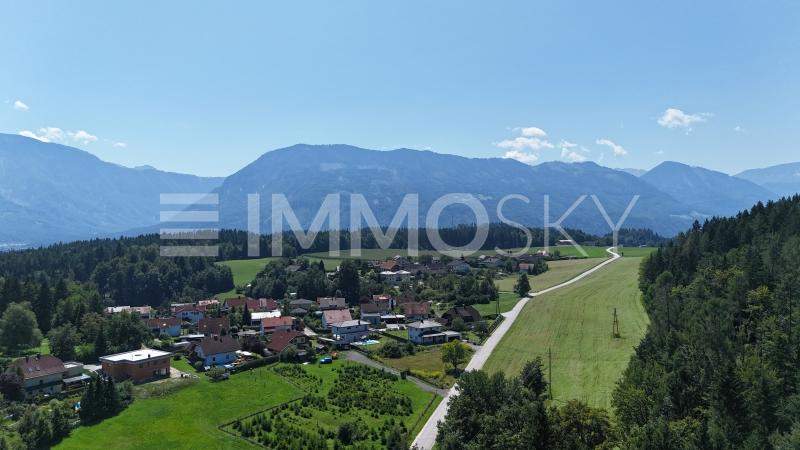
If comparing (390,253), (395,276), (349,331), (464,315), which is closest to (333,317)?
(349,331)

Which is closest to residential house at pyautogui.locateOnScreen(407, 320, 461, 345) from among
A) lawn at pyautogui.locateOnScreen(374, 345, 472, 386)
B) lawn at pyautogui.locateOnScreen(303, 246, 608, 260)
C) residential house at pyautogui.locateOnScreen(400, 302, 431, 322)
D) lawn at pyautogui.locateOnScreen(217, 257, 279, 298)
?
lawn at pyautogui.locateOnScreen(374, 345, 472, 386)

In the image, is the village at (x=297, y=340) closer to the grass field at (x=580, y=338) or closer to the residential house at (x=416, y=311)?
the residential house at (x=416, y=311)

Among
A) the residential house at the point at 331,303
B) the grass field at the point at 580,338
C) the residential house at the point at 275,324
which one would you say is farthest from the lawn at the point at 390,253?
the residential house at the point at 275,324

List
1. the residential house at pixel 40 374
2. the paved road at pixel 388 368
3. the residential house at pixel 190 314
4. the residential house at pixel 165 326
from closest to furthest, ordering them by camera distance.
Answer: the residential house at pixel 40 374 → the paved road at pixel 388 368 → the residential house at pixel 165 326 → the residential house at pixel 190 314

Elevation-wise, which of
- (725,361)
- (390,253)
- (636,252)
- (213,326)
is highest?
(636,252)

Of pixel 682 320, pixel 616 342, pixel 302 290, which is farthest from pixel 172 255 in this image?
pixel 682 320

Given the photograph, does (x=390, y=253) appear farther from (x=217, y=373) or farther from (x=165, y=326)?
(x=217, y=373)

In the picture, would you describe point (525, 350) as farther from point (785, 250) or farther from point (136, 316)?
point (136, 316)
